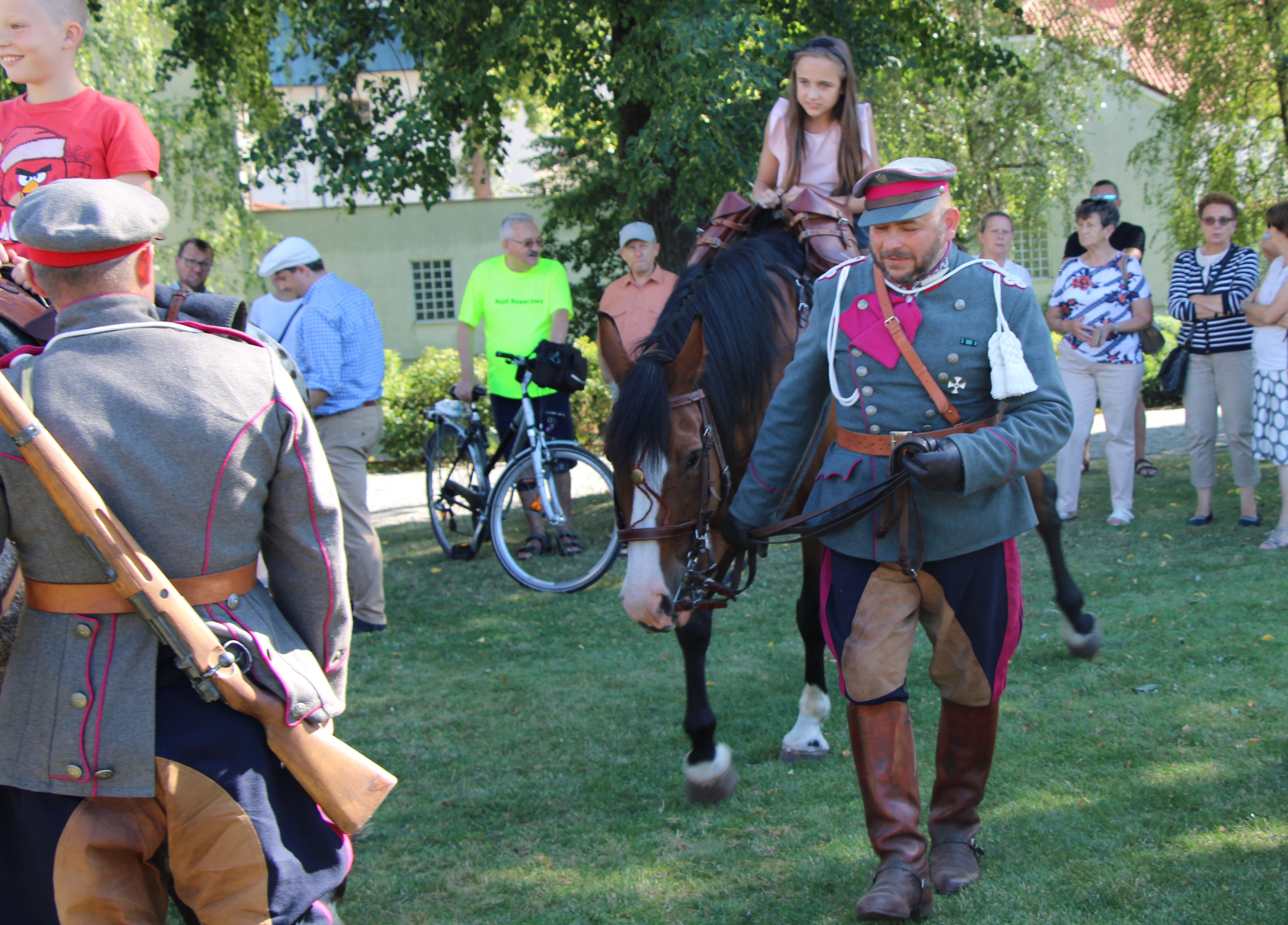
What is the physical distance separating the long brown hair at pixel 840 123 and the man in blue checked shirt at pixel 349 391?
2.88 m

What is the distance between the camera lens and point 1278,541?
7.12 meters

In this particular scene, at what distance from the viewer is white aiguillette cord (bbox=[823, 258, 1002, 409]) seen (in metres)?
3.06

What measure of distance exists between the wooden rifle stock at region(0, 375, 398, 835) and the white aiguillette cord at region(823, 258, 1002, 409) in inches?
64.1

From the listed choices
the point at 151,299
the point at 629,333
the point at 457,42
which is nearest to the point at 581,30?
the point at 457,42

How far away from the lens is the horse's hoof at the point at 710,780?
3.95 meters

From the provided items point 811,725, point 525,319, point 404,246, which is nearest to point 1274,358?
point 811,725

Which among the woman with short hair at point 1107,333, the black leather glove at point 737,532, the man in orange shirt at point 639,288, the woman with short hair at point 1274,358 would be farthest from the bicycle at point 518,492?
the woman with short hair at point 1274,358

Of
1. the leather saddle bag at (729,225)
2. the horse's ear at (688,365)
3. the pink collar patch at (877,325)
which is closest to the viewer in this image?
the pink collar patch at (877,325)

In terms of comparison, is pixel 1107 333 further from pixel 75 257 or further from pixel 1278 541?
pixel 75 257

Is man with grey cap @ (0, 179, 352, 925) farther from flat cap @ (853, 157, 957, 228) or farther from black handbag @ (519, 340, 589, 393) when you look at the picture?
black handbag @ (519, 340, 589, 393)

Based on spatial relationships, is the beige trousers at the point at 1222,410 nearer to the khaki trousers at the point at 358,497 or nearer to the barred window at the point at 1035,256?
the khaki trousers at the point at 358,497

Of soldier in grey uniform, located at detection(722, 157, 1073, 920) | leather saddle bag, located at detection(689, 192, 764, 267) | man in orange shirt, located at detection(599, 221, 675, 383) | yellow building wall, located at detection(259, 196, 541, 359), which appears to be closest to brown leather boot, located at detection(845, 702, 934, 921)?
soldier in grey uniform, located at detection(722, 157, 1073, 920)

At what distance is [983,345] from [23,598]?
7.69 feet

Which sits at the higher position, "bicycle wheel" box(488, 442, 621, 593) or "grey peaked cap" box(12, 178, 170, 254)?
"grey peaked cap" box(12, 178, 170, 254)
